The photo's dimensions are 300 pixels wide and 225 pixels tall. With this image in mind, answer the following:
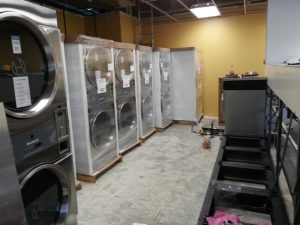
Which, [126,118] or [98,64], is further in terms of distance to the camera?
[126,118]

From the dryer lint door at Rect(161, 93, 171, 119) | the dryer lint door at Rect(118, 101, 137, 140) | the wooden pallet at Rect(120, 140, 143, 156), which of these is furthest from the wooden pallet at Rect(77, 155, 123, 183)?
the dryer lint door at Rect(161, 93, 171, 119)

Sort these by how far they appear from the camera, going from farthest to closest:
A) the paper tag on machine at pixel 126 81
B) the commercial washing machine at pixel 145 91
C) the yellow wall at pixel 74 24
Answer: the yellow wall at pixel 74 24, the commercial washing machine at pixel 145 91, the paper tag on machine at pixel 126 81

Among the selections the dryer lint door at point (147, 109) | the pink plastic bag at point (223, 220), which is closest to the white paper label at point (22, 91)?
the pink plastic bag at point (223, 220)

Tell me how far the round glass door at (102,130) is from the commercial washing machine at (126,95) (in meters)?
0.25

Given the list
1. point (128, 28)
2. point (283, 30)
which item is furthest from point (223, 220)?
point (128, 28)

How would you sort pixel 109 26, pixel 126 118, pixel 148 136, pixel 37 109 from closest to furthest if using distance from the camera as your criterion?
pixel 37 109
pixel 126 118
pixel 148 136
pixel 109 26

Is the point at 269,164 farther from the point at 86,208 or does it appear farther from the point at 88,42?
the point at 88,42

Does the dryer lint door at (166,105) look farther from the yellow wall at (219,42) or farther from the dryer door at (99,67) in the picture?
the dryer door at (99,67)

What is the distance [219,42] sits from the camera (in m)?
6.10

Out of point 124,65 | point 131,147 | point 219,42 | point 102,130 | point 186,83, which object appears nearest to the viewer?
point 102,130

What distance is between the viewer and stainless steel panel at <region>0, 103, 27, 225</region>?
1.24 metres

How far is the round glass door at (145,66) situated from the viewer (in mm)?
4449

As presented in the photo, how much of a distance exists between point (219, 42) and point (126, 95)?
334cm

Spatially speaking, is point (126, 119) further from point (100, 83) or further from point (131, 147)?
point (100, 83)
